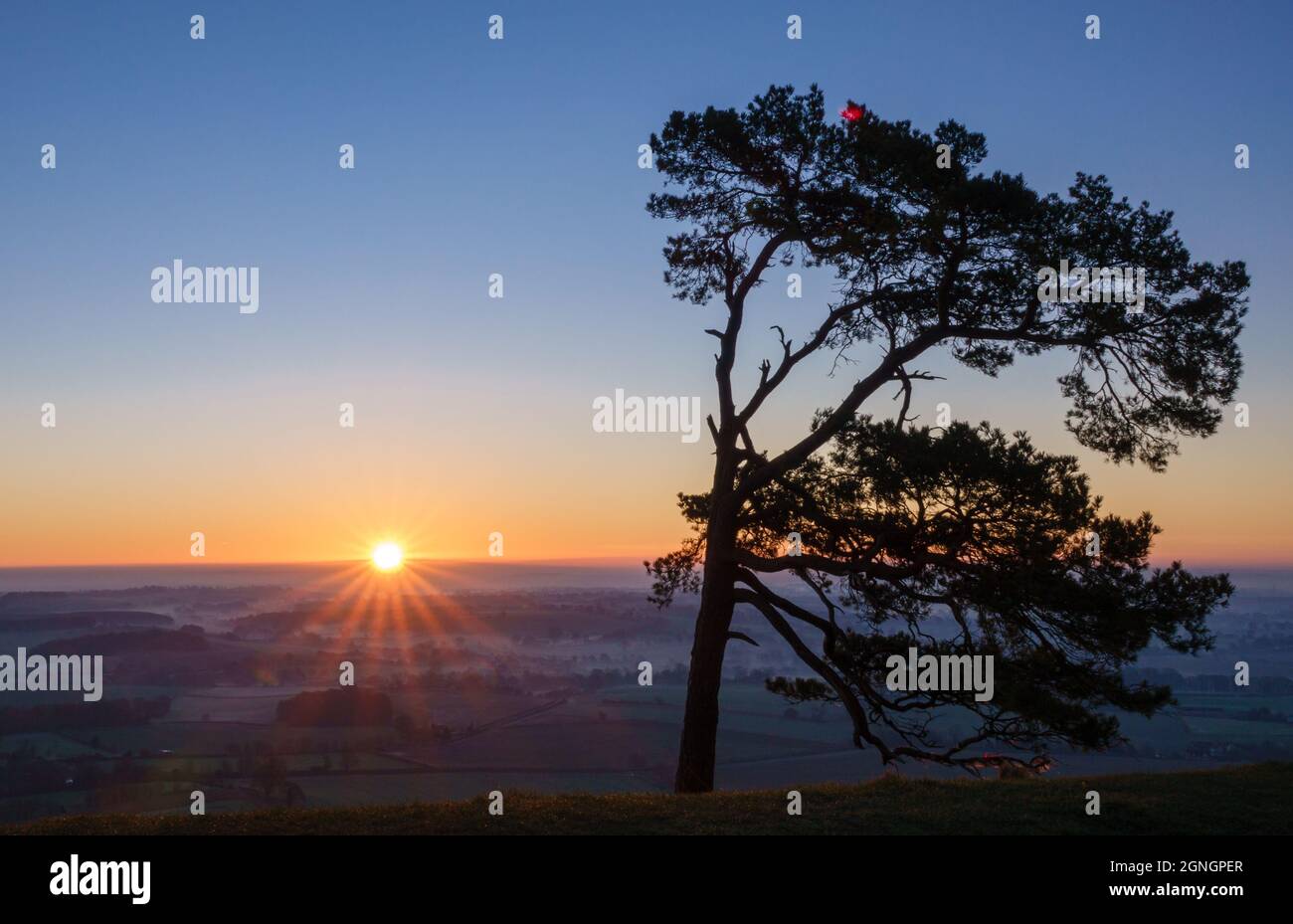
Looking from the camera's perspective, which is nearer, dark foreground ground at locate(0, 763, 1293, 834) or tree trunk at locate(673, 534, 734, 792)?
dark foreground ground at locate(0, 763, 1293, 834)

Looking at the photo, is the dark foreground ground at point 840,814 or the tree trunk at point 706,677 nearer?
the dark foreground ground at point 840,814

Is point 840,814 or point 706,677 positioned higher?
point 706,677

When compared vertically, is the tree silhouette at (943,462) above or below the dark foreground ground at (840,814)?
above

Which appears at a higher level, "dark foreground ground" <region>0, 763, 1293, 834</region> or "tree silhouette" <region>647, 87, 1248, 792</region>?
"tree silhouette" <region>647, 87, 1248, 792</region>
